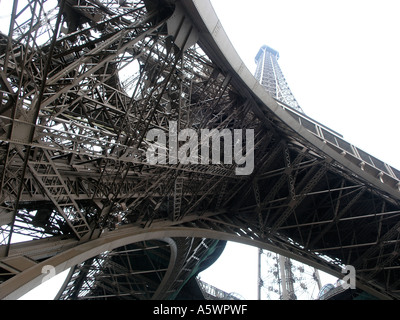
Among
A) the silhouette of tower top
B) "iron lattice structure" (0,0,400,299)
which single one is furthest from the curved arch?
the silhouette of tower top

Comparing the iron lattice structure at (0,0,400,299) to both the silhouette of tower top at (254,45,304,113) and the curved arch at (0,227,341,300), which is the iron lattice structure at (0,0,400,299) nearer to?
the curved arch at (0,227,341,300)

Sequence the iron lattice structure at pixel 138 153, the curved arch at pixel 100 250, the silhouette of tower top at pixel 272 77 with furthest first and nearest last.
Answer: the silhouette of tower top at pixel 272 77 → the iron lattice structure at pixel 138 153 → the curved arch at pixel 100 250

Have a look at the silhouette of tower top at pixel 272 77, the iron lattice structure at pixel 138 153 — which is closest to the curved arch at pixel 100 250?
the iron lattice structure at pixel 138 153

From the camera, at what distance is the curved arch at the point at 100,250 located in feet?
18.2

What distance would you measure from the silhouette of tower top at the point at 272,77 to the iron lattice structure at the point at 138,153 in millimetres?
23870

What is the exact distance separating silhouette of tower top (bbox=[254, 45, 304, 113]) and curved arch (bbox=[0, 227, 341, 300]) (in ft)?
85.5

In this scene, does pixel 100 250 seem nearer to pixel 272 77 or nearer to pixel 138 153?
pixel 138 153

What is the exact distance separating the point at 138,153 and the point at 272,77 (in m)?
45.1

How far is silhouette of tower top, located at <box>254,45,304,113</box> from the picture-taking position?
143 feet

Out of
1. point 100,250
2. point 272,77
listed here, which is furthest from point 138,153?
point 272,77

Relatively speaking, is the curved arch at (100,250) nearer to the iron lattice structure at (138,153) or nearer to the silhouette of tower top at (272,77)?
the iron lattice structure at (138,153)

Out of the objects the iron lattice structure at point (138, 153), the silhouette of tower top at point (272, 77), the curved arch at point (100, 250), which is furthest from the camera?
the silhouette of tower top at point (272, 77)

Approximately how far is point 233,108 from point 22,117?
23.5 feet

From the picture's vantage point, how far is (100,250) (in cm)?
800
